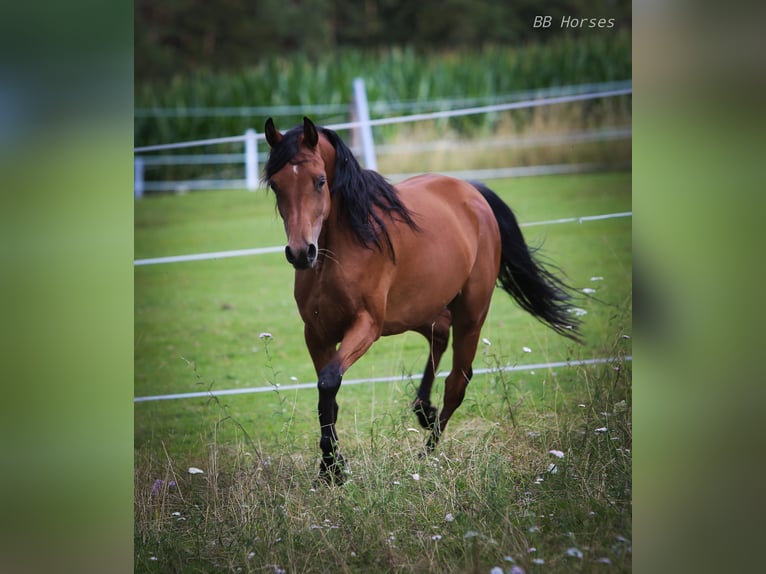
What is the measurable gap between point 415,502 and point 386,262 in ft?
3.07

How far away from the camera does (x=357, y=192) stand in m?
3.11

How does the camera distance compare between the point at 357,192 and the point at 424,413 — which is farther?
the point at 424,413

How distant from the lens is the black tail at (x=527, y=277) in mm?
3914

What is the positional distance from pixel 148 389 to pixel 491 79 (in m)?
4.16

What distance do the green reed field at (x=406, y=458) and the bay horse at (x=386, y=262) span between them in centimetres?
20

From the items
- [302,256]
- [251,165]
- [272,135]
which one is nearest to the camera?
[302,256]

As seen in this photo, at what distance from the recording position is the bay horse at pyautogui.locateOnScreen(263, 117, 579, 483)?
2877mm

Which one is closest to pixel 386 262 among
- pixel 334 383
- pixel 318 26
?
pixel 334 383

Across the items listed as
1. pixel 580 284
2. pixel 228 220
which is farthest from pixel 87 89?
pixel 228 220

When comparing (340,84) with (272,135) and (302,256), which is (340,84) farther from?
(302,256)

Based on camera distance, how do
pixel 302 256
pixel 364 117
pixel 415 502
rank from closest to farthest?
pixel 302 256, pixel 415 502, pixel 364 117

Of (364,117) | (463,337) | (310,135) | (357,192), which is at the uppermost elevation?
(364,117)

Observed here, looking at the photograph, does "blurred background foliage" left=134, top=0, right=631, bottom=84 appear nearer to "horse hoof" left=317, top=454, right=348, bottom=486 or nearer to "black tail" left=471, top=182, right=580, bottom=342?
"black tail" left=471, top=182, right=580, bottom=342

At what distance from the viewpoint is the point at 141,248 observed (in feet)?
17.7
